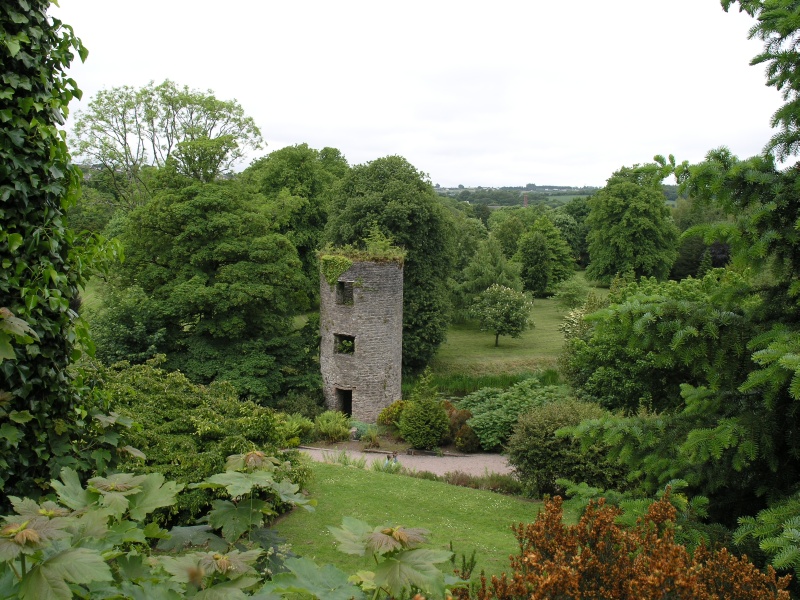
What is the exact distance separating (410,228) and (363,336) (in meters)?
6.70

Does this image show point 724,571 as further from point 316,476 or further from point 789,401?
point 316,476

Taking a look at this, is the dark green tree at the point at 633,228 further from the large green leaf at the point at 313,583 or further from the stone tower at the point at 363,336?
the large green leaf at the point at 313,583

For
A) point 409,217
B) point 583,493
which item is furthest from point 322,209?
point 583,493

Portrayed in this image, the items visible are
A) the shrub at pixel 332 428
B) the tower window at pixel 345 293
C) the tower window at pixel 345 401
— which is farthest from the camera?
the tower window at pixel 345 401

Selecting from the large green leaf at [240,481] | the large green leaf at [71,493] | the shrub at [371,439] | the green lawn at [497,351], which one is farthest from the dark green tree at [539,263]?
the large green leaf at [71,493]

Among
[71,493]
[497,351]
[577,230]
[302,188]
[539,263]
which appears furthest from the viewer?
[577,230]

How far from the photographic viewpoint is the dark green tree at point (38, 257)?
13.5 feet

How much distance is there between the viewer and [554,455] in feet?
39.9

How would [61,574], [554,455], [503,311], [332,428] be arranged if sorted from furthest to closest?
[503,311] < [332,428] < [554,455] < [61,574]

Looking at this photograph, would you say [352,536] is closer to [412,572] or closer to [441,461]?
[412,572]

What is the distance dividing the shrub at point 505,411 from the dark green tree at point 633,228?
22.2 m

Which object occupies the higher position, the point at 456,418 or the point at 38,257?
the point at 38,257

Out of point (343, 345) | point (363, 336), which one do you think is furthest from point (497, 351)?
point (363, 336)

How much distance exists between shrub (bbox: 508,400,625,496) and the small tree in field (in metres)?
18.2
